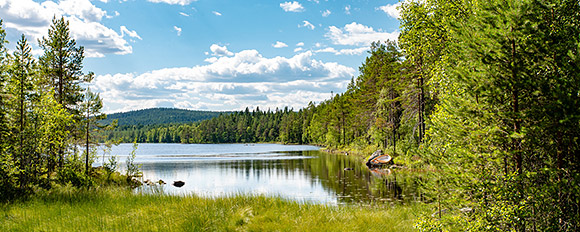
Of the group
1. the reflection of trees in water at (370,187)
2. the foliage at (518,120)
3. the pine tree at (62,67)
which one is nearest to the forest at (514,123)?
the foliage at (518,120)

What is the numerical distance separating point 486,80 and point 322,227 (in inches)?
209

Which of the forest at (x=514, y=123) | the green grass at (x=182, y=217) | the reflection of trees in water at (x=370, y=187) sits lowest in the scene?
the reflection of trees in water at (x=370, y=187)

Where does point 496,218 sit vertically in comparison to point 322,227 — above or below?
above

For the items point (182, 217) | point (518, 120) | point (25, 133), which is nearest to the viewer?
point (518, 120)

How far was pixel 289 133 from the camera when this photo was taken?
135 metres

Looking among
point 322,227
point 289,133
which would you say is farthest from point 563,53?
point 289,133

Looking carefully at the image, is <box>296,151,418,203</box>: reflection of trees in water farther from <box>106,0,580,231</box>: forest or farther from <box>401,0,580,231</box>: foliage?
<box>401,0,580,231</box>: foliage

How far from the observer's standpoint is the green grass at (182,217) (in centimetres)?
988

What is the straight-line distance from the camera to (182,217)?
10367 mm

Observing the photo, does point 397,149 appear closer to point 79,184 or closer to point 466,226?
point 79,184

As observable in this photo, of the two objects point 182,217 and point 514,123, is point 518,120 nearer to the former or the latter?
point 514,123

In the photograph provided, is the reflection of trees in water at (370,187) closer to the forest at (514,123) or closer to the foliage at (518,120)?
the forest at (514,123)

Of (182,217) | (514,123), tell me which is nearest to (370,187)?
(182,217)

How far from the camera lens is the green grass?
9.88m
